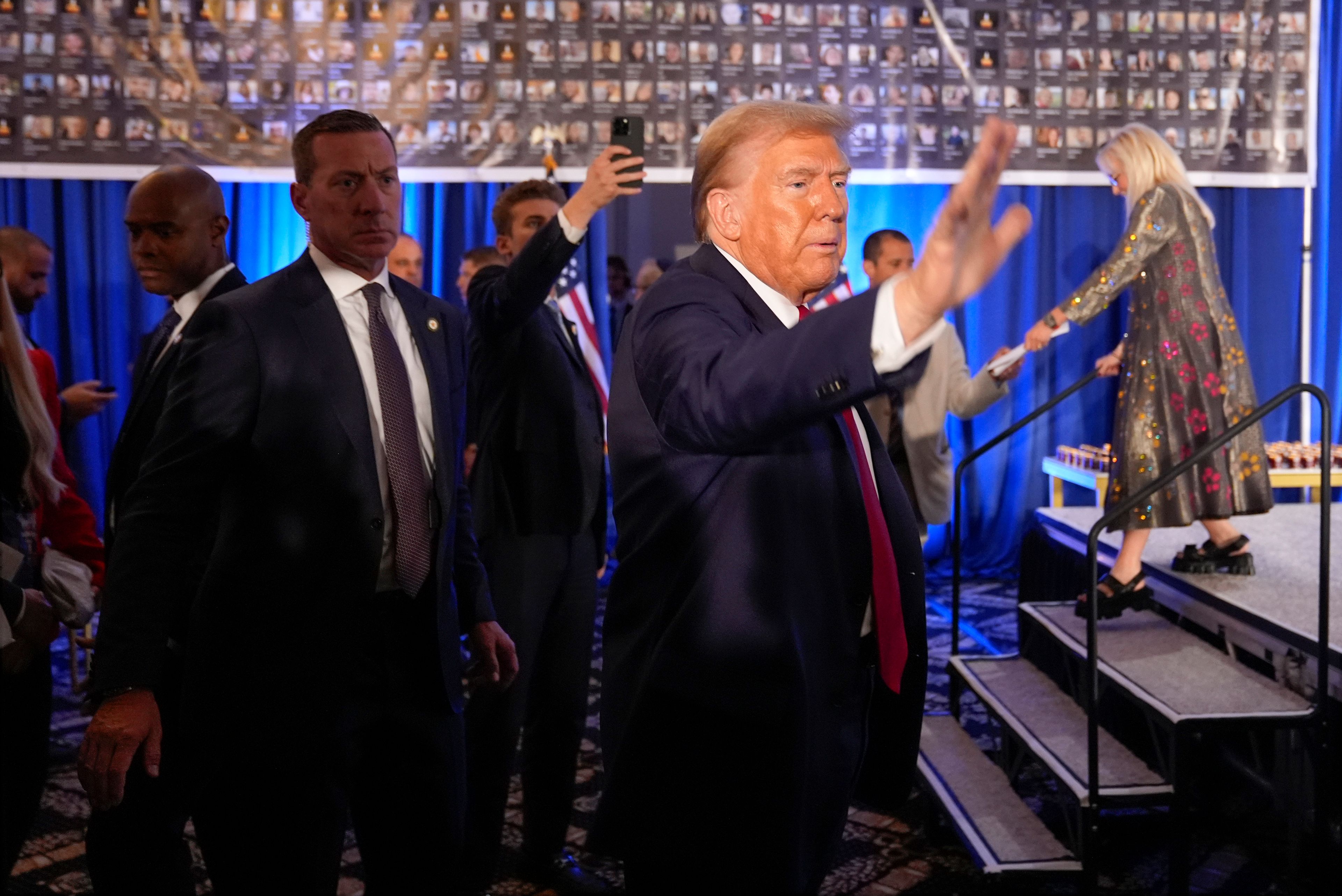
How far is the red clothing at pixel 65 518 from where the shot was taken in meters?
2.53

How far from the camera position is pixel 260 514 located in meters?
1.77

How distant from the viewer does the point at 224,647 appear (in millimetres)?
1756

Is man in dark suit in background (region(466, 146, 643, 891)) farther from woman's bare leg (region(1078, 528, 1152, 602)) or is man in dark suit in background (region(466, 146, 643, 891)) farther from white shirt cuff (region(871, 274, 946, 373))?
white shirt cuff (region(871, 274, 946, 373))

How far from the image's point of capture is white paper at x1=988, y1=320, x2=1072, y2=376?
3.71 m

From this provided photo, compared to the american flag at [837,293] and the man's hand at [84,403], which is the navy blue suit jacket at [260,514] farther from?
the american flag at [837,293]

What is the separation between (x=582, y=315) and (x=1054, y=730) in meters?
3.65

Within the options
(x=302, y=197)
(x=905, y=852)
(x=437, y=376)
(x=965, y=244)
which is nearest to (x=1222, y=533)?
(x=905, y=852)

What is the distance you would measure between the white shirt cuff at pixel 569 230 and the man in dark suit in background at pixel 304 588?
74 centimetres

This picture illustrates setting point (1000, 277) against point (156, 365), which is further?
point (1000, 277)

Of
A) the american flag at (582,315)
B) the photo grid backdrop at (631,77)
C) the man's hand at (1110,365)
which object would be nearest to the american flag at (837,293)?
the photo grid backdrop at (631,77)

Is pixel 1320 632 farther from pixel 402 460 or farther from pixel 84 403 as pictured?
pixel 84 403

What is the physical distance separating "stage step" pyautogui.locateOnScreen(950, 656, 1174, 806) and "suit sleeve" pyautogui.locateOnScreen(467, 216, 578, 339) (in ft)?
5.69

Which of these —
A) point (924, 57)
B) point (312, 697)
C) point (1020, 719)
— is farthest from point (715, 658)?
point (924, 57)

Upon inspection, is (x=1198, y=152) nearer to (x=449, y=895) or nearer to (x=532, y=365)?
(x=532, y=365)
